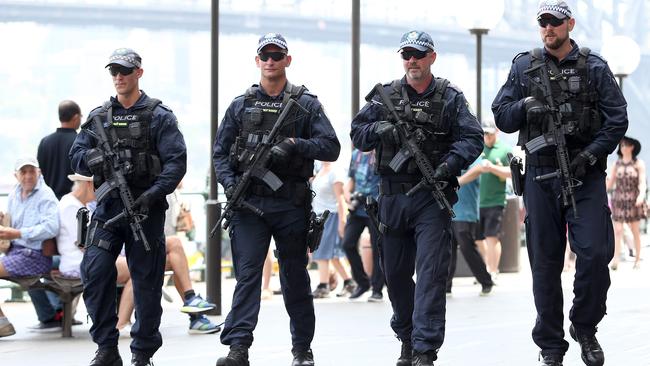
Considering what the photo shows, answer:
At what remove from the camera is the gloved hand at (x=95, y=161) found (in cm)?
834

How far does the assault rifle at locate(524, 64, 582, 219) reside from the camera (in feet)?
25.3

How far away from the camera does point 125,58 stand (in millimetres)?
8516

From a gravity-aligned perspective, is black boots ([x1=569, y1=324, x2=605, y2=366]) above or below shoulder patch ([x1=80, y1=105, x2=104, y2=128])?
below

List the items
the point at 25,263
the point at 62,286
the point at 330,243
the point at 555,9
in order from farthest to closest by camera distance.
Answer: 1. the point at 330,243
2. the point at 25,263
3. the point at 62,286
4. the point at 555,9

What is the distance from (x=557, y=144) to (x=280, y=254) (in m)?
1.77

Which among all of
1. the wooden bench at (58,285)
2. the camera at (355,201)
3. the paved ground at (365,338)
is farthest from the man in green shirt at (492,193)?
the wooden bench at (58,285)

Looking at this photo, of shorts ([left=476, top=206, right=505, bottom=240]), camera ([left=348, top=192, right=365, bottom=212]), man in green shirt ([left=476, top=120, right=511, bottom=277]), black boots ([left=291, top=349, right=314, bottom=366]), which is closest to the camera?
black boots ([left=291, top=349, right=314, bottom=366])

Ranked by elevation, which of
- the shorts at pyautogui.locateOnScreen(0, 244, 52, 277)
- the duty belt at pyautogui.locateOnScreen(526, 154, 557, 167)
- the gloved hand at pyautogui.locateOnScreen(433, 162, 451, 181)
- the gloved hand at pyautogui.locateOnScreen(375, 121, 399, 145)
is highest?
the gloved hand at pyautogui.locateOnScreen(375, 121, 399, 145)

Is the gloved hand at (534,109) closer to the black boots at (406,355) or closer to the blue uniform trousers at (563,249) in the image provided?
the blue uniform trousers at (563,249)

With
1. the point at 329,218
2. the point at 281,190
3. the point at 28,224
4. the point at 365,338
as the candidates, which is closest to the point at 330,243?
the point at 329,218

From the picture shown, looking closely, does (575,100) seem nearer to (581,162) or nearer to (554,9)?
(581,162)

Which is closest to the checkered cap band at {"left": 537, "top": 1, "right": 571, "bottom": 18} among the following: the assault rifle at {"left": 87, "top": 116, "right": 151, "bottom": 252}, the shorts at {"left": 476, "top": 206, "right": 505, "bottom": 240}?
the assault rifle at {"left": 87, "top": 116, "right": 151, "bottom": 252}

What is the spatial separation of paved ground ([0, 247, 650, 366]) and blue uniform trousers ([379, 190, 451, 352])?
2.14 feet

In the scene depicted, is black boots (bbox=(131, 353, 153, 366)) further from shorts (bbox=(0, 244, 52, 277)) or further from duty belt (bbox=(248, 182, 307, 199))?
shorts (bbox=(0, 244, 52, 277))
